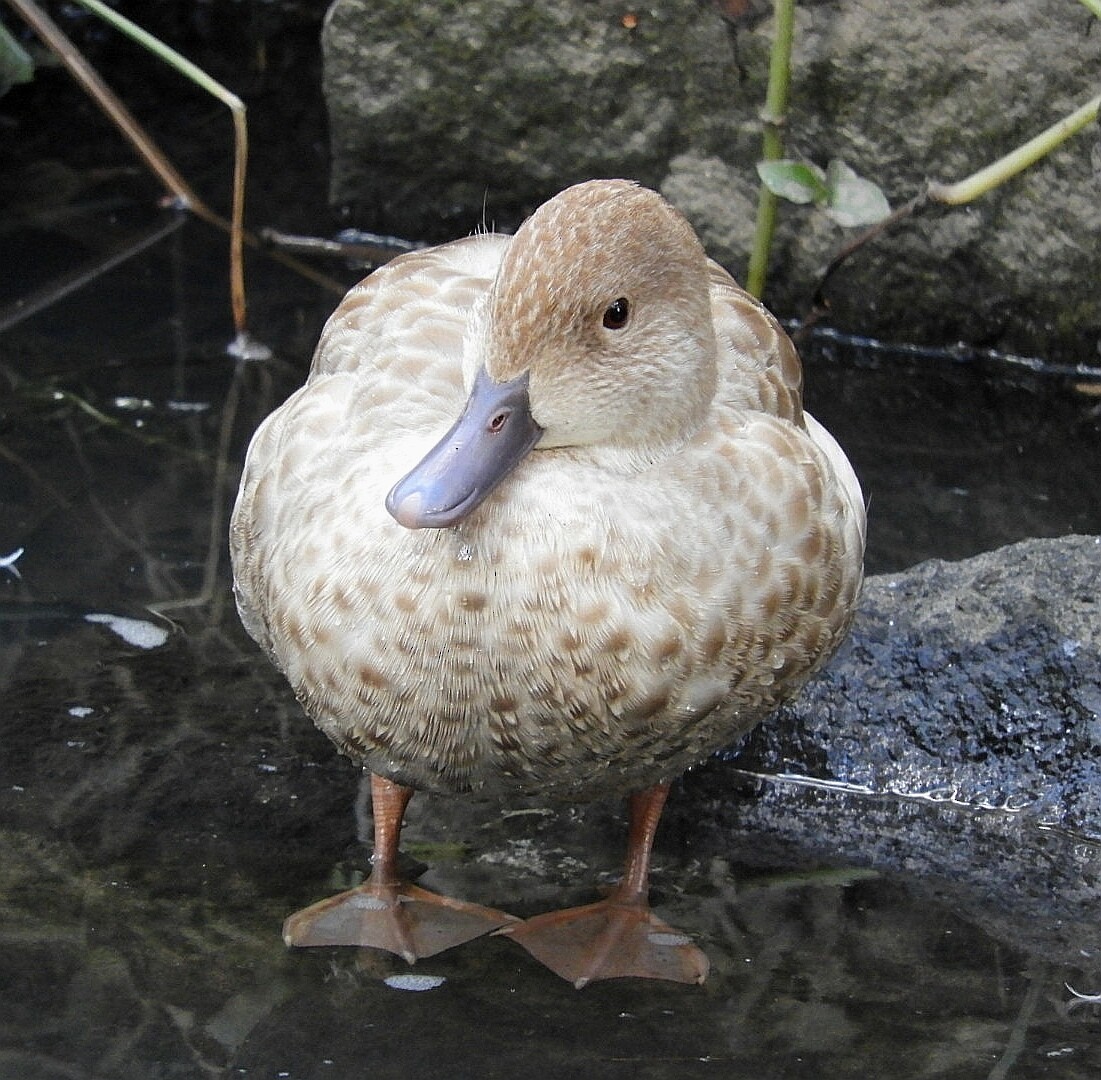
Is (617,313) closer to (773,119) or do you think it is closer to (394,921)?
(394,921)

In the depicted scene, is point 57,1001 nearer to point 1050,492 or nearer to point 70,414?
point 70,414

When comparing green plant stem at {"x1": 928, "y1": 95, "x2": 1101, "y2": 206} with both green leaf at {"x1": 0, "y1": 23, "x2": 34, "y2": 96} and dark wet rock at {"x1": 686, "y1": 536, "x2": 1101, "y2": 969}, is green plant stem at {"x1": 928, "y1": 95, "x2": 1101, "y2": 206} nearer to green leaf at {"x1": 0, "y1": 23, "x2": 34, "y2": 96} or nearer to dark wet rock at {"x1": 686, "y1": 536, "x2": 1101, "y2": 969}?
dark wet rock at {"x1": 686, "y1": 536, "x2": 1101, "y2": 969}

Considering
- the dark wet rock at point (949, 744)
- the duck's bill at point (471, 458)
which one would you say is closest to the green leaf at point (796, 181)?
the dark wet rock at point (949, 744)

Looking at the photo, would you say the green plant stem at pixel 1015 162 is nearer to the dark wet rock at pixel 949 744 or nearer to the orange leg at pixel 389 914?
the dark wet rock at pixel 949 744

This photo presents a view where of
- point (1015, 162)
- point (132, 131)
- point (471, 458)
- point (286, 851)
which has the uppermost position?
point (471, 458)

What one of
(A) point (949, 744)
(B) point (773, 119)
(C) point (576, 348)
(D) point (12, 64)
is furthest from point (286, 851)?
(D) point (12, 64)

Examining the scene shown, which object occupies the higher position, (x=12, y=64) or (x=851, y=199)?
(x=851, y=199)
